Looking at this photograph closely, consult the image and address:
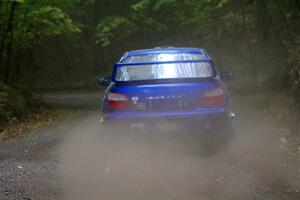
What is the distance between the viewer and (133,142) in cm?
884

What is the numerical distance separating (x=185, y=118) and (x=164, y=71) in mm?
953

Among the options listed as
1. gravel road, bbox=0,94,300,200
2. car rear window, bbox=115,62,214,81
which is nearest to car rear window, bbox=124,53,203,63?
car rear window, bbox=115,62,214,81

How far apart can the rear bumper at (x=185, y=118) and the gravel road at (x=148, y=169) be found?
23 centimetres

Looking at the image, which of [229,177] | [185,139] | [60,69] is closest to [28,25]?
[185,139]

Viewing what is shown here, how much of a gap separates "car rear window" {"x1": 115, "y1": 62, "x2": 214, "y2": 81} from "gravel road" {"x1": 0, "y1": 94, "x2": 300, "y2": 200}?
0.93 metres

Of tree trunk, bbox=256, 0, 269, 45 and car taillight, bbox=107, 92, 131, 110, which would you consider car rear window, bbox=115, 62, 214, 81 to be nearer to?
car taillight, bbox=107, 92, 131, 110

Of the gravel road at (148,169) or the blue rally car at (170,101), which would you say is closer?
the gravel road at (148,169)

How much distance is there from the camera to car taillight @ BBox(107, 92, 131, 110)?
868cm

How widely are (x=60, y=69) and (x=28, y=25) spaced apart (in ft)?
65.0

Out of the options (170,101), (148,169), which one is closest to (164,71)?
(170,101)

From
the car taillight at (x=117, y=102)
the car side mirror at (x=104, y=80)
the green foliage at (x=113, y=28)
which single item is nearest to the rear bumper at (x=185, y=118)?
the car taillight at (x=117, y=102)

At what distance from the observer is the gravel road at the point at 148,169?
6.75 metres

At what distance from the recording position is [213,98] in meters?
8.63

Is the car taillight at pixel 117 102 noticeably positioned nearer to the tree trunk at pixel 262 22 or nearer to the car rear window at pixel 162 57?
the car rear window at pixel 162 57
